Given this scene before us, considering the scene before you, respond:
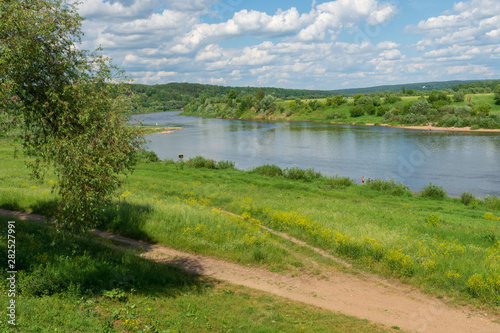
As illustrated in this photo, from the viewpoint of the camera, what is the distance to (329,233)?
52.2 feet

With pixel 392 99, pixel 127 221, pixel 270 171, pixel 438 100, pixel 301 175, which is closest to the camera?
pixel 127 221

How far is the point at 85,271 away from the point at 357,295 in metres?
8.11

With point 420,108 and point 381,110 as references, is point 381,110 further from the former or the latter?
point 420,108

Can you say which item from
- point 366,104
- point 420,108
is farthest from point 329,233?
point 366,104

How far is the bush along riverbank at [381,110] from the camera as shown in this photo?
301 feet

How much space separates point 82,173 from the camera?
9.36 metres

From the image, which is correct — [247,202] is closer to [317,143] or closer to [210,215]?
[210,215]

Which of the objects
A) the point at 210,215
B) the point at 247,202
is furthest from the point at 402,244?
the point at 247,202

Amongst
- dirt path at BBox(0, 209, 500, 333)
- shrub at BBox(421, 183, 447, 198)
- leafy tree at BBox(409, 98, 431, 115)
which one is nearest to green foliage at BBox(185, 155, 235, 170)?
shrub at BBox(421, 183, 447, 198)

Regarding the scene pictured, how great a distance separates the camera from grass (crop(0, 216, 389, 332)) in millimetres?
8102

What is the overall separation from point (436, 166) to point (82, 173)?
4800cm

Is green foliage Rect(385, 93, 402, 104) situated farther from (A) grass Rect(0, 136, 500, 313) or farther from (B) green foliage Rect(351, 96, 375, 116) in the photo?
(A) grass Rect(0, 136, 500, 313)

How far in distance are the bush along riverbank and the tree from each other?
305 feet

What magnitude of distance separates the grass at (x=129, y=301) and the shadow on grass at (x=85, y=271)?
0.02 meters
